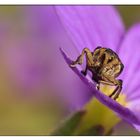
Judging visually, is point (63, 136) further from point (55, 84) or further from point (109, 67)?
point (55, 84)

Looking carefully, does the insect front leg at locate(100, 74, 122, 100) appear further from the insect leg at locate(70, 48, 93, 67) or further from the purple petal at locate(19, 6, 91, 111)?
the purple petal at locate(19, 6, 91, 111)

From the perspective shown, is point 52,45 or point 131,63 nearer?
point 131,63

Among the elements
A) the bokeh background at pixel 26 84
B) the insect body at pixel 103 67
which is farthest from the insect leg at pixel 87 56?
the bokeh background at pixel 26 84

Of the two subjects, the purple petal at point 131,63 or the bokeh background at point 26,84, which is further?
the bokeh background at point 26,84

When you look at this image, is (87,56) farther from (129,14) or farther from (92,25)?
(129,14)

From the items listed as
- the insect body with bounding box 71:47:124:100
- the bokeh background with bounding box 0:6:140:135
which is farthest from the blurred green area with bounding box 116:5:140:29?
the insect body with bounding box 71:47:124:100

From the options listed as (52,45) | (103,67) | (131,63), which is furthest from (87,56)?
(52,45)

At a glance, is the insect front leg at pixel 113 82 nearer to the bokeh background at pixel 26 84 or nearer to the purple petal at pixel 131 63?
the purple petal at pixel 131 63
